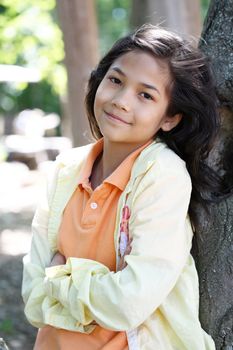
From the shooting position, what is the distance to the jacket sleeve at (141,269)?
77.8 inches

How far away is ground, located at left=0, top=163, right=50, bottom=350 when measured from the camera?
4.38 meters

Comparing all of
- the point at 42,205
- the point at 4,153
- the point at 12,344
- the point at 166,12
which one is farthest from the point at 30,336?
the point at 4,153

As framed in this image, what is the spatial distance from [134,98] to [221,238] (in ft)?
2.01

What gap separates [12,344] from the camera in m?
4.17

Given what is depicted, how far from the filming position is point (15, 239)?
7090 millimetres

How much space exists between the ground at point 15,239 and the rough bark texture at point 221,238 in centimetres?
210

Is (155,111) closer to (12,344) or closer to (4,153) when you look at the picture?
(12,344)

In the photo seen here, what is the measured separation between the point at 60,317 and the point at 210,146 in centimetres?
76

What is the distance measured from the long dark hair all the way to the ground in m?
2.32

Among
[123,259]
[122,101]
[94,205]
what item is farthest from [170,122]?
[123,259]

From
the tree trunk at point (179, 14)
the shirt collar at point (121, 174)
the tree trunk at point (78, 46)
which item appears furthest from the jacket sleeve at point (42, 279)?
the tree trunk at point (179, 14)

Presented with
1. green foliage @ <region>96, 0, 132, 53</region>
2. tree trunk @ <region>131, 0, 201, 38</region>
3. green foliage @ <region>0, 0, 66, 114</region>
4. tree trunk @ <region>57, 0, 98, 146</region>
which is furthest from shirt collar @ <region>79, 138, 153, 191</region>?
green foliage @ <region>96, 0, 132, 53</region>

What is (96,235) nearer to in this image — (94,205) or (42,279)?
(94,205)

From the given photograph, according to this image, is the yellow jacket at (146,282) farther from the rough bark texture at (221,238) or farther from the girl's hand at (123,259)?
the rough bark texture at (221,238)
